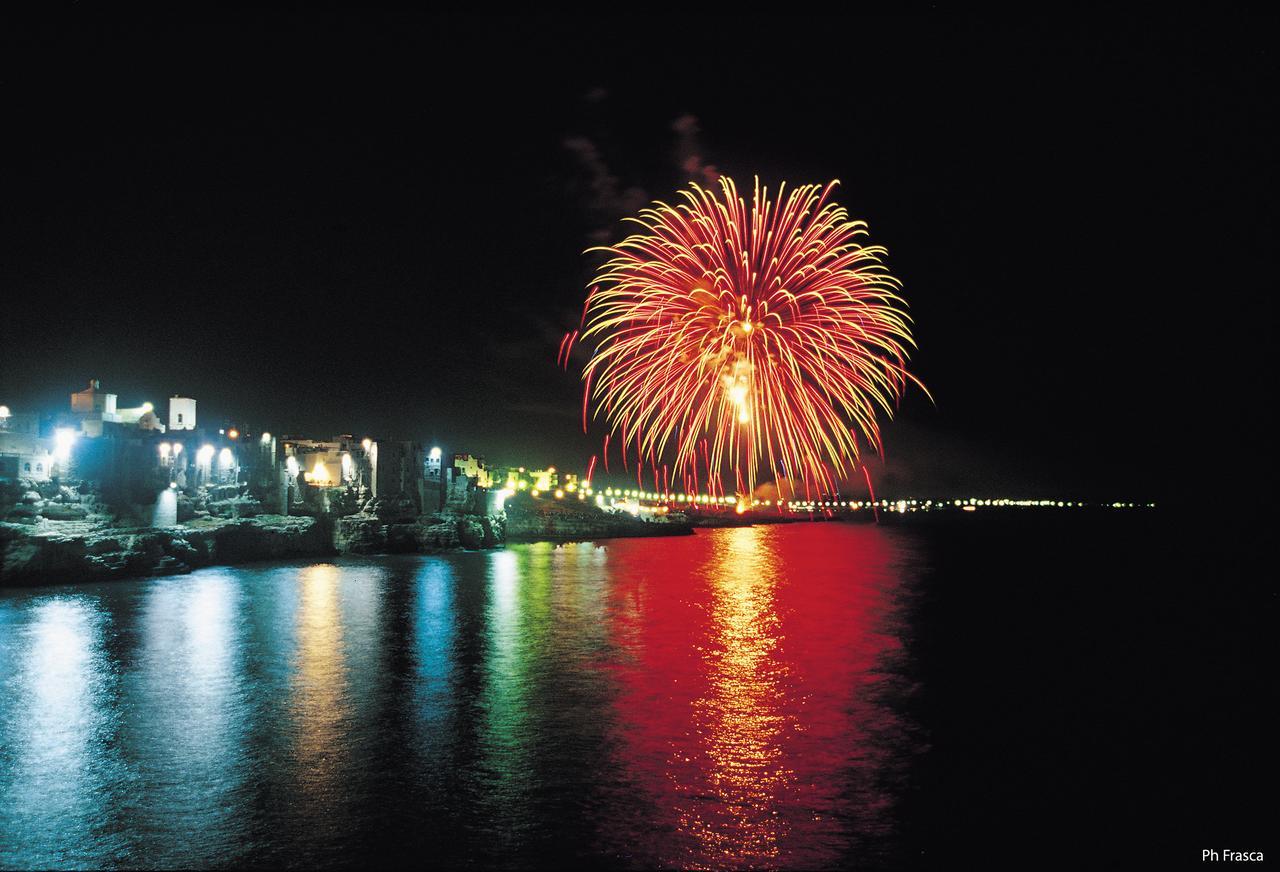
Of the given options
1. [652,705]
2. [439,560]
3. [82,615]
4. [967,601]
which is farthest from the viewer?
[439,560]

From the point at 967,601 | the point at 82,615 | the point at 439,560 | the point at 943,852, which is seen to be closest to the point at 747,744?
the point at 943,852

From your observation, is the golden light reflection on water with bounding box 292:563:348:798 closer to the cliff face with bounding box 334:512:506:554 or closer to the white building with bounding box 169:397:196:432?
the cliff face with bounding box 334:512:506:554

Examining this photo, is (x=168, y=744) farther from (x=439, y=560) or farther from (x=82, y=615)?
(x=439, y=560)

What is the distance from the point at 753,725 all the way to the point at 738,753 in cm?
246

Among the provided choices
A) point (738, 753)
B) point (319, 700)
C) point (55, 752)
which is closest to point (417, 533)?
point (319, 700)

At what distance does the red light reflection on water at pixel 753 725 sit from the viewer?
13.8 metres

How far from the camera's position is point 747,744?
18.9m

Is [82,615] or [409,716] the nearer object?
[409,716]

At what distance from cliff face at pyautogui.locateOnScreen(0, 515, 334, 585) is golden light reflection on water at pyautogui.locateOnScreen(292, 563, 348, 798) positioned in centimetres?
1494

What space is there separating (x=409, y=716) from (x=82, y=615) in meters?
22.2

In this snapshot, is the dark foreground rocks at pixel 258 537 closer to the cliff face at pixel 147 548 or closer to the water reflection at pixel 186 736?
the cliff face at pixel 147 548

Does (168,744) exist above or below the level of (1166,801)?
above

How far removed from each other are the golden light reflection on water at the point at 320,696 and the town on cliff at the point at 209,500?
16.3 metres

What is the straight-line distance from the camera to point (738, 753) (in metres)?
18.2
